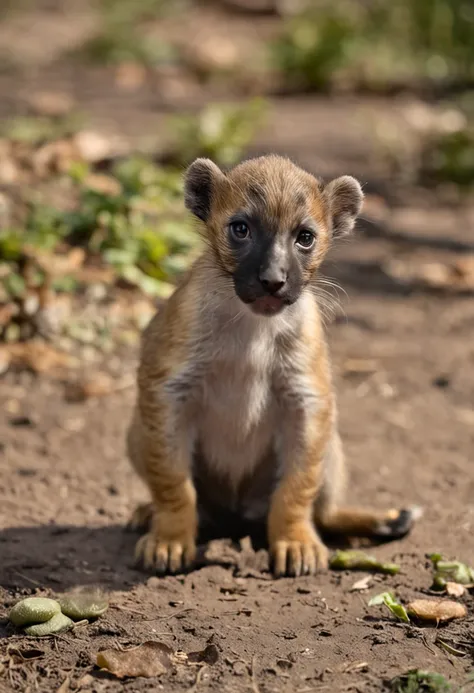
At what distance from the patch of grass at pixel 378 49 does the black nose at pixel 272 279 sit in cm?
1139

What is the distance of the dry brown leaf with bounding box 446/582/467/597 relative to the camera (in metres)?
5.55

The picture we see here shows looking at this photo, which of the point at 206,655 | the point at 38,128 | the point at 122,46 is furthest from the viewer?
the point at 122,46

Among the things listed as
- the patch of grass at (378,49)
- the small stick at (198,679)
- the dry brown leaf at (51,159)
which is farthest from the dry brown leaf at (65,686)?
the patch of grass at (378,49)

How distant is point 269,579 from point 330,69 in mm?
11800

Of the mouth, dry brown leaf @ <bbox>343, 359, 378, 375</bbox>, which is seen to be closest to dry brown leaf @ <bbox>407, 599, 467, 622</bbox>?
the mouth

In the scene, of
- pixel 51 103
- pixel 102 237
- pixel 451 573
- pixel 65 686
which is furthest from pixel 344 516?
pixel 51 103

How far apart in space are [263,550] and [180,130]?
646 cm

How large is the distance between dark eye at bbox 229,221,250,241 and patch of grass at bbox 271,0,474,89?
1107 centimetres

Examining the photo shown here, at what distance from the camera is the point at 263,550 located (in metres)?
6.12

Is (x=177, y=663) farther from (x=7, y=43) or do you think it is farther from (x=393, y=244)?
(x=7, y=43)

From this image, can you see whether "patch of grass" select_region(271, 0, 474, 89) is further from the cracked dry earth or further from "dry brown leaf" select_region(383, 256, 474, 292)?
the cracked dry earth

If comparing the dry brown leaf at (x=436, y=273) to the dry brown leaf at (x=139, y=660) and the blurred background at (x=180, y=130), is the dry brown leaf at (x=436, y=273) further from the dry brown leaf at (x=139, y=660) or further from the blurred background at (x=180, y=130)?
the dry brown leaf at (x=139, y=660)

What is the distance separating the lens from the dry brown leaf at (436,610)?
522cm

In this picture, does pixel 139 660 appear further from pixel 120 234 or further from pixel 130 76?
pixel 130 76
